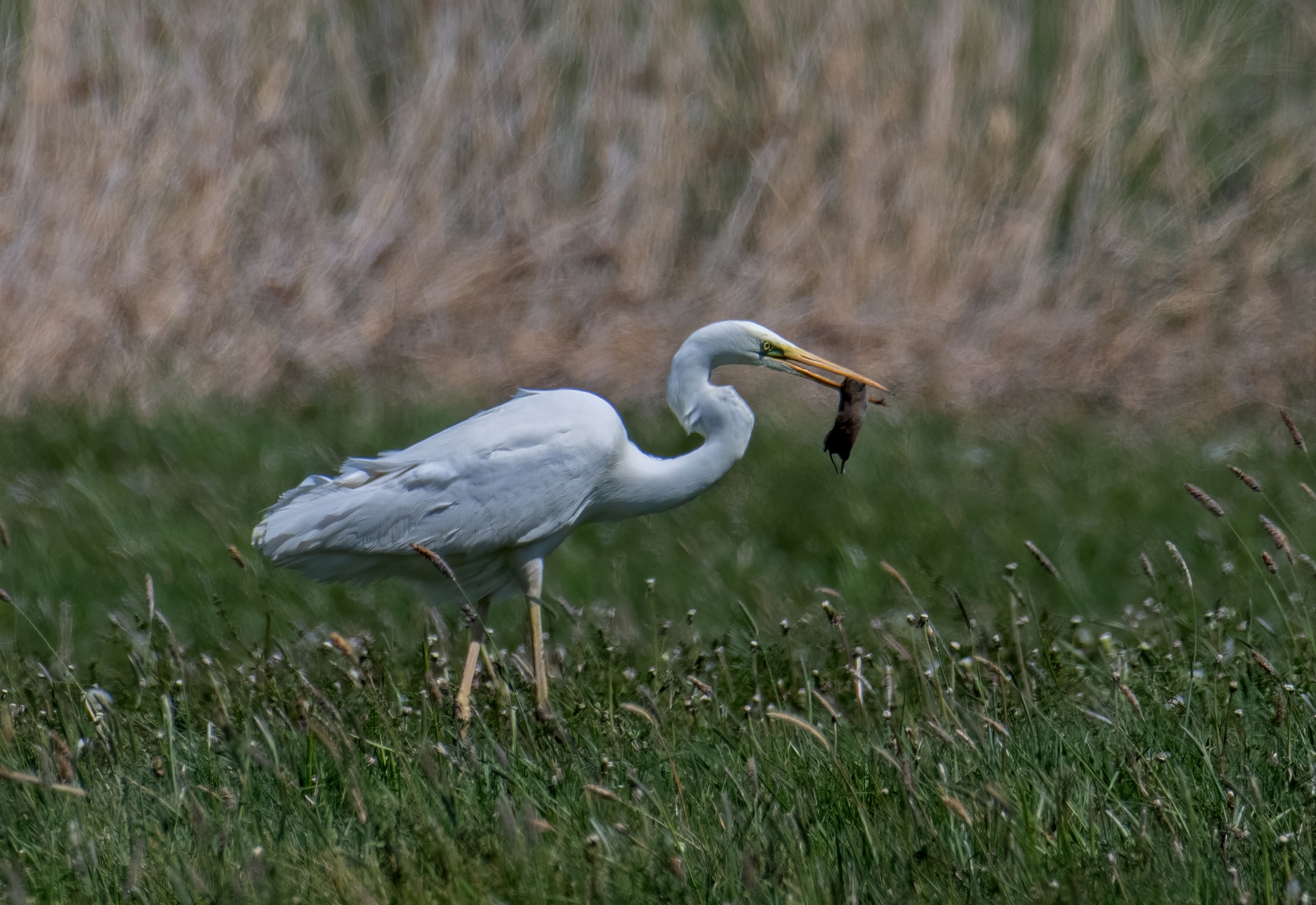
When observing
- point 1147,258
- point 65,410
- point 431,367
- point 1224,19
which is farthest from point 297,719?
point 1224,19

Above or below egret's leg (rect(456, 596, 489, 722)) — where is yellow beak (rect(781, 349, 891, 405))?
above

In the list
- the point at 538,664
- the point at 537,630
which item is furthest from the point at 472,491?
the point at 538,664

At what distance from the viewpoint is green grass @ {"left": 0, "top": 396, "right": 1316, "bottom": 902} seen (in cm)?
254

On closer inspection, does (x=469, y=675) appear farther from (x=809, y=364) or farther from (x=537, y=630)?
(x=809, y=364)

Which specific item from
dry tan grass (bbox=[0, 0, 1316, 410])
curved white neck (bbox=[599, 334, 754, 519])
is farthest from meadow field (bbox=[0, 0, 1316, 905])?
curved white neck (bbox=[599, 334, 754, 519])

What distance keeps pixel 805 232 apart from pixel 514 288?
1.71 meters

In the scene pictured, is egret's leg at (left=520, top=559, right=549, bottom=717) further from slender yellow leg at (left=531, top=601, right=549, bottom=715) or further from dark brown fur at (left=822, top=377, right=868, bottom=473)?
dark brown fur at (left=822, top=377, right=868, bottom=473)

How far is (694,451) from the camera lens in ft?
13.9

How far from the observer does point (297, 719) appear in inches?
135

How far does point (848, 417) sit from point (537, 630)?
100cm

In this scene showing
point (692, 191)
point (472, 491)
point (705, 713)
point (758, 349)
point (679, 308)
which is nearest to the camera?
point (705, 713)

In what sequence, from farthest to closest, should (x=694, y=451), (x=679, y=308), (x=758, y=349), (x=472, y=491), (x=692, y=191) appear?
(x=692, y=191), (x=679, y=308), (x=472, y=491), (x=694, y=451), (x=758, y=349)

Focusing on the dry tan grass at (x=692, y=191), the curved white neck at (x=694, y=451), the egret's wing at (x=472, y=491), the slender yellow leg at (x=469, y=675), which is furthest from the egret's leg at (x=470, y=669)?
the dry tan grass at (x=692, y=191)

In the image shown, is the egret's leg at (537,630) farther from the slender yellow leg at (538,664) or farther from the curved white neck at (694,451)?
the curved white neck at (694,451)
